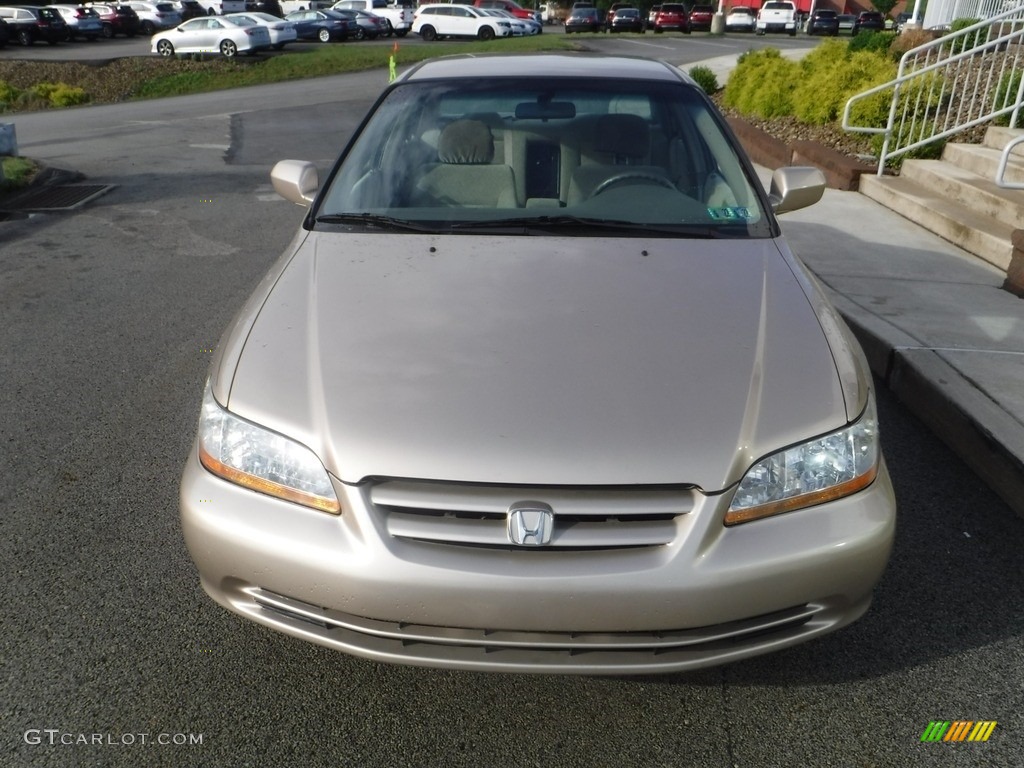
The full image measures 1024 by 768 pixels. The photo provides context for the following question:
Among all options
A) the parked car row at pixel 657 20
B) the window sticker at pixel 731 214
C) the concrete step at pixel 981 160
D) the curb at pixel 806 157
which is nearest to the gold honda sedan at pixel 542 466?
the window sticker at pixel 731 214

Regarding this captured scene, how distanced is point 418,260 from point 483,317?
51cm

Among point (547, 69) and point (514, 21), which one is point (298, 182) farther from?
point (514, 21)

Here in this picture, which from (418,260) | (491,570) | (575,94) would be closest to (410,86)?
(575,94)

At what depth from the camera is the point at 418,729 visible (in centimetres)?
244

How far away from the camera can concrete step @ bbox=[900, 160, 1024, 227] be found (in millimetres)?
7184

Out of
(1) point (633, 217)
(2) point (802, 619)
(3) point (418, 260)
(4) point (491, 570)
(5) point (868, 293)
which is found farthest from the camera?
(5) point (868, 293)

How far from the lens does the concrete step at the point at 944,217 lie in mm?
6738

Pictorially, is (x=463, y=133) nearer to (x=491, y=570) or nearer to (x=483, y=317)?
(x=483, y=317)

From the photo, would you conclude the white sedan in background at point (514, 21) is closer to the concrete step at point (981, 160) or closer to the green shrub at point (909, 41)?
the green shrub at point (909, 41)

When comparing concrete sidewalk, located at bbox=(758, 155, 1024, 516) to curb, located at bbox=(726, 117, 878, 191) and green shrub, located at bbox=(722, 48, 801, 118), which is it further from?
green shrub, located at bbox=(722, 48, 801, 118)

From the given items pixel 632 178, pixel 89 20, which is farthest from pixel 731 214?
pixel 89 20

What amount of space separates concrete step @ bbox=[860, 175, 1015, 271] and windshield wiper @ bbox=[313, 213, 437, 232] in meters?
4.74

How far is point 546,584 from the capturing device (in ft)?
6.89

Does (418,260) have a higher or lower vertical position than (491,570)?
higher
